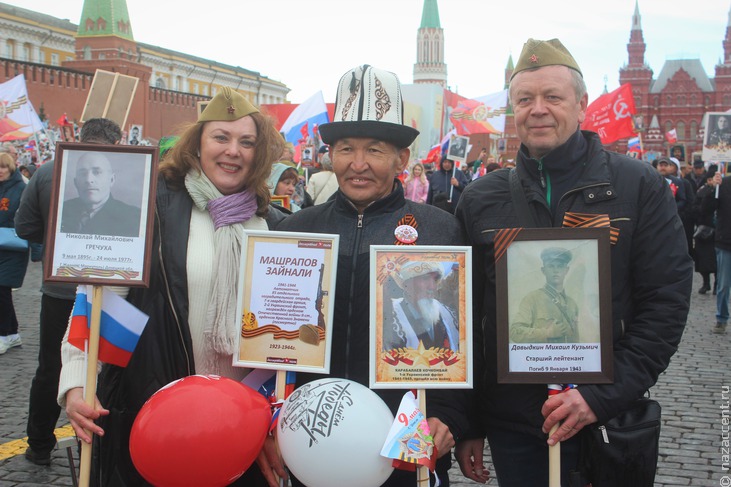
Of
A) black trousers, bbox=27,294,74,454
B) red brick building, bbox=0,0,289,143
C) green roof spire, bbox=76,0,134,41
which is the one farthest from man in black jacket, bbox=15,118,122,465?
green roof spire, bbox=76,0,134,41

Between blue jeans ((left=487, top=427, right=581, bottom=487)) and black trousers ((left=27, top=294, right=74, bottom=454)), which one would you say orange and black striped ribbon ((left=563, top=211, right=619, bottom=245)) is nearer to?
blue jeans ((left=487, top=427, right=581, bottom=487))

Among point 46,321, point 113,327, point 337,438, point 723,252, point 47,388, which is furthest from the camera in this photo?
point 723,252

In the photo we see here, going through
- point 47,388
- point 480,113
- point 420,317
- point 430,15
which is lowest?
point 47,388

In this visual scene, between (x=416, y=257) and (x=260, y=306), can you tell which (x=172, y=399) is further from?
(x=416, y=257)

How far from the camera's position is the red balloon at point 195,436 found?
2.50 metres

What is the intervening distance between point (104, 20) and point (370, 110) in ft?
207

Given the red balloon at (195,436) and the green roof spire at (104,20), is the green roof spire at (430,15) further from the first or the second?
the red balloon at (195,436)

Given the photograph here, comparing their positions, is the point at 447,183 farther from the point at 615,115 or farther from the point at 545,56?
the point at 545,56

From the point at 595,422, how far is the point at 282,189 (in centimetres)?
640

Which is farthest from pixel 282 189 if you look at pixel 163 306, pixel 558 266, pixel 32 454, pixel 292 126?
pixel 292 126

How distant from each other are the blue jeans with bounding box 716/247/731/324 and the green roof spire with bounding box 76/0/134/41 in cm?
5669

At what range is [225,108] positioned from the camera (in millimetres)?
3225

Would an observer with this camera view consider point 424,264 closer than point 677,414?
Yes

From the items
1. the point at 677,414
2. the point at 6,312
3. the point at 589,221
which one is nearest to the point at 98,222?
the point at 589,221
